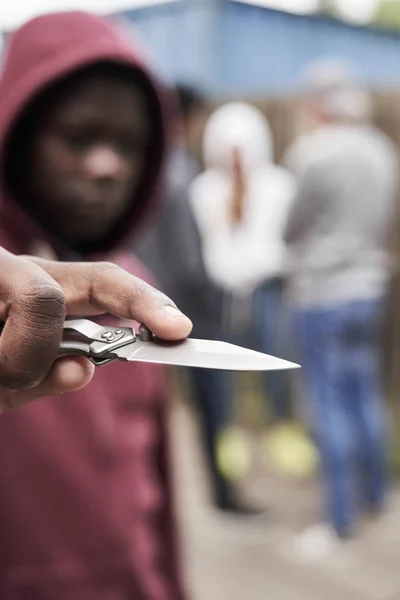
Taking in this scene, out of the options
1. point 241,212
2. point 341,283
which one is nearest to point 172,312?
point 241,212

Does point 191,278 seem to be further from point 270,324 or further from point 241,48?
point 241,48

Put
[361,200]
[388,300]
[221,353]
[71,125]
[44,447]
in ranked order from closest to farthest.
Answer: [221,353] → [71,125] → [44,447] → [361,200] → [388,300]

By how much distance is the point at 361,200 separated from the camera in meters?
1.36

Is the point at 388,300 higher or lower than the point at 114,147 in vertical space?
lower

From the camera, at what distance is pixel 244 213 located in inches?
51.6

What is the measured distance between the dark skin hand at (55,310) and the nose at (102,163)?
339 millimetres

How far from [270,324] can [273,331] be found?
0.08 ft

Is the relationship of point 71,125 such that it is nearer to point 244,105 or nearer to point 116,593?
point 116,593

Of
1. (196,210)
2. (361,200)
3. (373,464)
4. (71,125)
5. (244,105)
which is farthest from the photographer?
A: (244,105)

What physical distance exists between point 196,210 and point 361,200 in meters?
0.40

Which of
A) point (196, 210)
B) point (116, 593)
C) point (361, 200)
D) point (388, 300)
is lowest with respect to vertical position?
point (388, 300)

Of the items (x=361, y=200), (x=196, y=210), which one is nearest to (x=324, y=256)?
(x=361, y=200)

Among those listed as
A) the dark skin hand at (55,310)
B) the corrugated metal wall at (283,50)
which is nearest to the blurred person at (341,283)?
the dark skin hand at (55,310)

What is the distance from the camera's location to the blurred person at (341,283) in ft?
4.46
